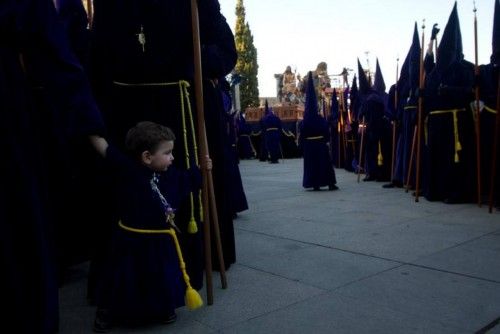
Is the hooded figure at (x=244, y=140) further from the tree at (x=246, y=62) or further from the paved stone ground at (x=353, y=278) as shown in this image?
the tree at (x=246, y=62)

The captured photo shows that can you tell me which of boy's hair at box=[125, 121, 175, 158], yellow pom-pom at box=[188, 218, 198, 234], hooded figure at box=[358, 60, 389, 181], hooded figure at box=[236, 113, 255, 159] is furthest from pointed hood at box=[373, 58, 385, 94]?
hooded figure at box=[236, 113, 255, 159]

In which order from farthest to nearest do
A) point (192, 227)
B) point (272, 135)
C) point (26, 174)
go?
point (272, 135) < point (192, 227) < point (26, 174)

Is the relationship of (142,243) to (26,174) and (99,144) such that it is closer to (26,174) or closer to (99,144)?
(99,144)

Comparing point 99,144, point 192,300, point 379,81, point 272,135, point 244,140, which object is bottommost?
point 192,300

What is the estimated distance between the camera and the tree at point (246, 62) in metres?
42.1

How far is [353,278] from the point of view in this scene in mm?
3273

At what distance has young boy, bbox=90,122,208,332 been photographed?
2498 mm

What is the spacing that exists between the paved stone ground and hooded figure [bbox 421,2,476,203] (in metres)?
0.80

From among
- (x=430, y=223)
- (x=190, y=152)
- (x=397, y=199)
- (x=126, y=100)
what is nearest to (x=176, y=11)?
(x=126, y=100)

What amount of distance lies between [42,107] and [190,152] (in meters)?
1.06

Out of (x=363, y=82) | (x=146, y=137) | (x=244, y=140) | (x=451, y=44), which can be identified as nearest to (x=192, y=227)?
(x=146, y=137)

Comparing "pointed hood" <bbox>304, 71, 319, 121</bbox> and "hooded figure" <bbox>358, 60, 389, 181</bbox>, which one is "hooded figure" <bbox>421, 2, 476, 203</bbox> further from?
"hooded figure" <bbox>358, 60, 389, 181</bbox>

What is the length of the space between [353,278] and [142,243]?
Result: 4.80ft

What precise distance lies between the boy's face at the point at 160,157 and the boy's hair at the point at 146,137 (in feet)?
0.06
